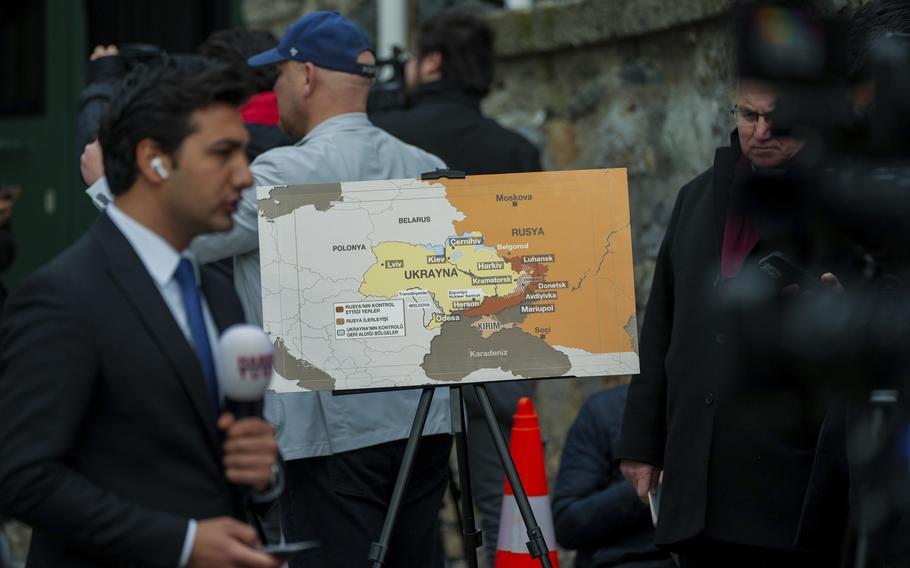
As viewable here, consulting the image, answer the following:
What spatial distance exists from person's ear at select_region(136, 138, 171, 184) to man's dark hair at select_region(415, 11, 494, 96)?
9.94 feet

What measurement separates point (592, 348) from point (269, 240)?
87cm

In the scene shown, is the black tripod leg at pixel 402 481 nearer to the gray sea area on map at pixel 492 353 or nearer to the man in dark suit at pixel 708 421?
the gray sea area on map at pixel 492 353

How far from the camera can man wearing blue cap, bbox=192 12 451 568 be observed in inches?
155

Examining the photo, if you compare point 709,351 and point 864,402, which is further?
point 709,351

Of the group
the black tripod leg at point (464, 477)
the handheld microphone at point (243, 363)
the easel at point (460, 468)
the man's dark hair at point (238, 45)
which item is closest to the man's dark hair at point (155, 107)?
the handheld microphone at point (243, 363)

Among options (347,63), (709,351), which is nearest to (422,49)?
(347,63)

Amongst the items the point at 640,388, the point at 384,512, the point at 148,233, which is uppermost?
the point at 148,233

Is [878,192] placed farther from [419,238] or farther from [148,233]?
[419,238]

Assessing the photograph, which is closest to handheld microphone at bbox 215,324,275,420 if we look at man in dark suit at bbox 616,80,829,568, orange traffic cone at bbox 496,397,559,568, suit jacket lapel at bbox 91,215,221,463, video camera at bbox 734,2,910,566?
suit jacket lapel at bbox 91,215,221,463

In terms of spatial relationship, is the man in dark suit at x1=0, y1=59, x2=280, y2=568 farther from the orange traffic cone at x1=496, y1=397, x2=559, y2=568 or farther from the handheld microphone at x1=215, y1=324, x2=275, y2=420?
the orange traffic cone at x1=496, y1=397, x2=559, y2=568

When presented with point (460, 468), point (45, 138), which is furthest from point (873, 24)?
point (45, 138)

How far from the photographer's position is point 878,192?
2266 millimetres

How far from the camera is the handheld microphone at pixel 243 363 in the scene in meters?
2.48

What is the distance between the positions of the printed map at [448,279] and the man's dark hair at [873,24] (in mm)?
1040
